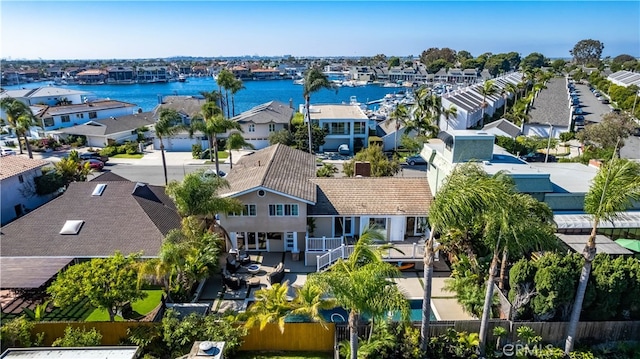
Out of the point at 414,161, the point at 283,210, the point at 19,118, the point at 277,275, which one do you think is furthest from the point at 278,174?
the point at 19,118

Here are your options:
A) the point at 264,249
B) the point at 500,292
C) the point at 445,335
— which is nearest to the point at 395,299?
the point at 445,335

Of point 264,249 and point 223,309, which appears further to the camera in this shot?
point 264,249

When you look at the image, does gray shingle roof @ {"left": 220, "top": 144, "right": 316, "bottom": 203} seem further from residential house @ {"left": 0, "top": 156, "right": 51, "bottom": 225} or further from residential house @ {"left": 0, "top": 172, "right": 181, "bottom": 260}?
residential house @ {"left": 0, "top": 156, "right": 51, "bottom": 225}

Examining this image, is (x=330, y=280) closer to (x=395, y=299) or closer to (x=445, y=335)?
(x=395, y=299)

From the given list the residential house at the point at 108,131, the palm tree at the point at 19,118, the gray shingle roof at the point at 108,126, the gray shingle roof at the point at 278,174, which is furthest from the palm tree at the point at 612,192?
the gray shingle roof at the point at 108,126

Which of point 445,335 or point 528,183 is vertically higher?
point 528,183

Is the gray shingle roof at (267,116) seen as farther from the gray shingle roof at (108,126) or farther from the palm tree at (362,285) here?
the palm tree at (362,285)

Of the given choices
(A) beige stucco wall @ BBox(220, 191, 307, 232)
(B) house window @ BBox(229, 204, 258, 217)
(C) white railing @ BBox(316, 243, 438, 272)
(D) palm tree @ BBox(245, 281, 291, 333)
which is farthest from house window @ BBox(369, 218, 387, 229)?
(D) palm tree @ BBox(245, 281, 291, 333)

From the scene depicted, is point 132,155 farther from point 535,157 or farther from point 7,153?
point 535,157
